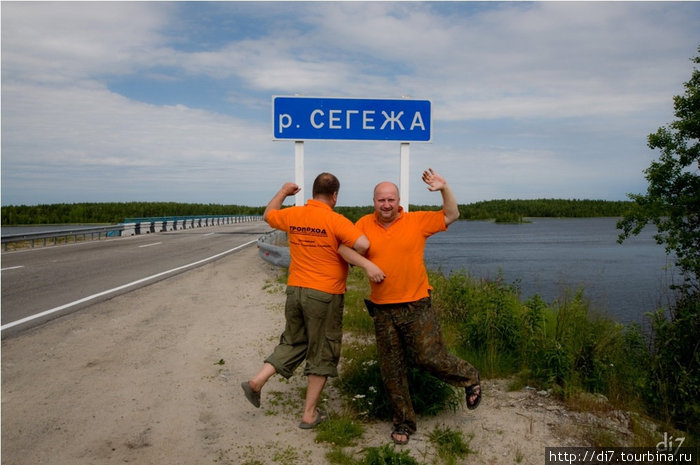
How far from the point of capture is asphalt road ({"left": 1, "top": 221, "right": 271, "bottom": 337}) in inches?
354

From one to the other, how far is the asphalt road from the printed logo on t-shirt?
5.49m

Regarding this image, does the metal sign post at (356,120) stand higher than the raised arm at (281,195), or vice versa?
the metal sign post at (356,120)

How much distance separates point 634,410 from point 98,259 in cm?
1622

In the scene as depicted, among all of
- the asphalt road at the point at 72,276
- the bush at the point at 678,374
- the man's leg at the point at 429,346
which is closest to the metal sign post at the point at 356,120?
the man's leg at the point at 429,346

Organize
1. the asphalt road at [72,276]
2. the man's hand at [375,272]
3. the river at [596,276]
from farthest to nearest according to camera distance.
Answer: the river at [596,276], the asphalt road at [72,276], the man's hand at [375,272]

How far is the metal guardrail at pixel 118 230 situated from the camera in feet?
69.7

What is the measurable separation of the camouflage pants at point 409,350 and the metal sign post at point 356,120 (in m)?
2.05

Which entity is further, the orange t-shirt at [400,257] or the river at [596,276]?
the river at [596,276]

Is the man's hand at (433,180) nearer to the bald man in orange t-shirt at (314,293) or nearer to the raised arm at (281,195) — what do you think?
the bald man in orange t-shirt at (314,293)

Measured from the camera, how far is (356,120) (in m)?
5.90

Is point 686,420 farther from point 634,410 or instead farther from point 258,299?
point 258,299

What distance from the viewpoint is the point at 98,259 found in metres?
17.0

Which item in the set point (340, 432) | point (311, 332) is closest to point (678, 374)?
point (340, 432)

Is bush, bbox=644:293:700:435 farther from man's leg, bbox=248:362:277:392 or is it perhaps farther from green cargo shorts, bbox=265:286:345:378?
man's leg, bbox=248:362:277:392
